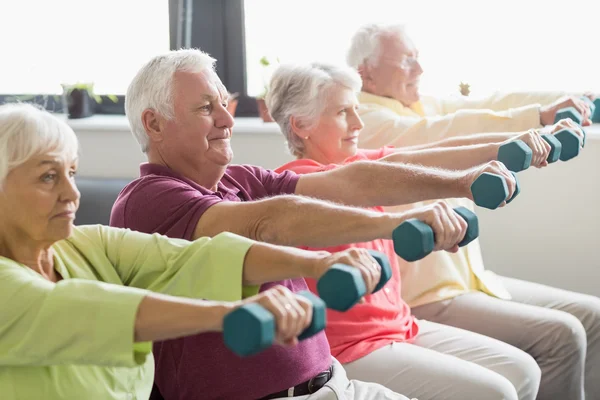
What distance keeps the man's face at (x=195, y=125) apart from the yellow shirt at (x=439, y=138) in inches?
30.9

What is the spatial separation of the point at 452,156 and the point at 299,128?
454 mm

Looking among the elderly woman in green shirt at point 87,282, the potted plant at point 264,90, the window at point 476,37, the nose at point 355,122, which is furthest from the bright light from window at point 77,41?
the elderly woman in green shirt at point 87,282

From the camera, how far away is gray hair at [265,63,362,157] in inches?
94.4

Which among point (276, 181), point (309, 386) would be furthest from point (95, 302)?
point (276, 181)

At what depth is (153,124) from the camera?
1.90 m

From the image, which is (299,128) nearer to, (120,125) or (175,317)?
(175,317)

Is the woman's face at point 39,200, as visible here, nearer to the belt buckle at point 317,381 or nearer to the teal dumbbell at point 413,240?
the teal dumbbell at point 413,240

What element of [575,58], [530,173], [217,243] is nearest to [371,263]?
[217,243]

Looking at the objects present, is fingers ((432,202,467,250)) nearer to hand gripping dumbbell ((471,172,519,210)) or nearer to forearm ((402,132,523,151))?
hand gripping dumbbell ((471,172,519,210))

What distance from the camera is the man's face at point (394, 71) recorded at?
297cm

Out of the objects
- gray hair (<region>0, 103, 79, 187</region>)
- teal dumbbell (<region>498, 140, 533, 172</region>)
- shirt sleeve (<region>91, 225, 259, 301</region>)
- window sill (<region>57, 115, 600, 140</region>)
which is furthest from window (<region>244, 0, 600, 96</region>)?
gray hair (<region>0, 103, 79, 187</region>)

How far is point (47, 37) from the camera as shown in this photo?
4.12 meters

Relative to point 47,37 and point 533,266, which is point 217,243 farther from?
point 47,37

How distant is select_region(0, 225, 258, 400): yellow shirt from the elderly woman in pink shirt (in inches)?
28.2
